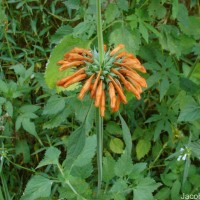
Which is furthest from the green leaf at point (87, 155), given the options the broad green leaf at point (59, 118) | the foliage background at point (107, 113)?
the broad green leaf at point (59, 118)

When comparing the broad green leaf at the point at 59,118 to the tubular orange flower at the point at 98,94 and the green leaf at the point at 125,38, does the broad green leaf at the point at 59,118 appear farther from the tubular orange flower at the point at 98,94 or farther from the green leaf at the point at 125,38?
the tubular orange flower at the point at 98,94

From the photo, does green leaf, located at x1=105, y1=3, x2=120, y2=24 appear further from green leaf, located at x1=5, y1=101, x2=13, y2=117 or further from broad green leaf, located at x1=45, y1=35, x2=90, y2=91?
green leaf, located at x1=5, y1=101, x2=13, y2=117

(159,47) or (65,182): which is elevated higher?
(159,47)


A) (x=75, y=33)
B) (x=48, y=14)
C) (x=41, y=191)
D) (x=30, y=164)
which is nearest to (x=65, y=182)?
(x=41, y=191)

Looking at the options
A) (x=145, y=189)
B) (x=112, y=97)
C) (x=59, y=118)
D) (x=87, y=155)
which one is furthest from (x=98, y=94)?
(x=59, y=118)

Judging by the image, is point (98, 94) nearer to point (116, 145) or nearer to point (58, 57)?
point (58, 57)

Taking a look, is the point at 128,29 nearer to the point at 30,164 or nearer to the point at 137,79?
the point at 137,79

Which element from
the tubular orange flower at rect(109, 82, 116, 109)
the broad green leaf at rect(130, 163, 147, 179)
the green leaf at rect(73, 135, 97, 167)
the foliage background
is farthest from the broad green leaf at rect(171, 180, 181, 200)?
the tubular orange flower at rect(109, 82, 116, 109)
